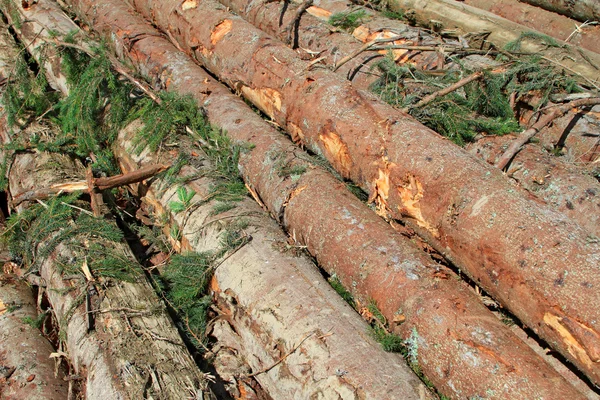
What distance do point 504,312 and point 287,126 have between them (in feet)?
8.01

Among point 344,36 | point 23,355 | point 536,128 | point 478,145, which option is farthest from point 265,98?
point 23,355

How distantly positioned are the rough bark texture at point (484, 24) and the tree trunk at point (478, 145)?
790 millimetres

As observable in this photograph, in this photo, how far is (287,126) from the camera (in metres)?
4.78

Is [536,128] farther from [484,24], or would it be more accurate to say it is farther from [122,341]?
[122,341]

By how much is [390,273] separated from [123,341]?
1.66 meters

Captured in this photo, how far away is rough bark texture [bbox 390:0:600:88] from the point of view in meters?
5.00

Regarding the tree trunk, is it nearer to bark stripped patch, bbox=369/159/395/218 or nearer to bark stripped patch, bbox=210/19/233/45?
bark stripped patch, bbox=210/19/233/45

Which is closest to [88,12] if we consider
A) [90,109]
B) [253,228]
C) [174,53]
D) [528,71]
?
[174,53]

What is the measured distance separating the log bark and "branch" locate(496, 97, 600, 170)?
1.75 ft

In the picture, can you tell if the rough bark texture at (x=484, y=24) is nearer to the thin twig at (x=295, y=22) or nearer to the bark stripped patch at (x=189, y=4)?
the thin twig at (x=295, y=22)

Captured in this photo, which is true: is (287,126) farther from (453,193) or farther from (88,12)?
(88,12)

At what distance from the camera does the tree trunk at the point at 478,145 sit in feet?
11.8

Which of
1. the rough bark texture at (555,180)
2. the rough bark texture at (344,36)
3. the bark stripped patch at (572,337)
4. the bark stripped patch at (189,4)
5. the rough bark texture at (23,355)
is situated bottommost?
the rough bark texture at (23,355)

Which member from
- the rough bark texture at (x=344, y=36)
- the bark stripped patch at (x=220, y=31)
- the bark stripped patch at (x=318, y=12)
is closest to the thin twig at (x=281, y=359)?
the rough bark texture at (x=344, y=36)
